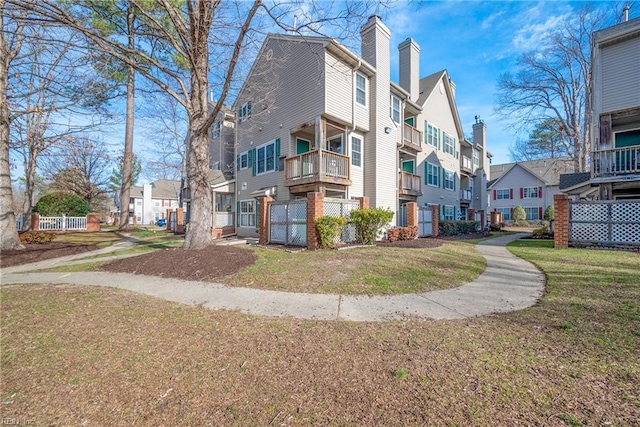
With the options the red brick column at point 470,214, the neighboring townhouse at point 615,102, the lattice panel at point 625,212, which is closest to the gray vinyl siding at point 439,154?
the red brick column at point 470,214

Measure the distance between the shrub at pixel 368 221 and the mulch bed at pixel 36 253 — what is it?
11.6 m

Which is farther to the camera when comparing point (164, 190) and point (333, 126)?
point (164, 190)

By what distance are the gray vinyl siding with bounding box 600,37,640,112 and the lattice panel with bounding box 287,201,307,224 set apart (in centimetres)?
1516

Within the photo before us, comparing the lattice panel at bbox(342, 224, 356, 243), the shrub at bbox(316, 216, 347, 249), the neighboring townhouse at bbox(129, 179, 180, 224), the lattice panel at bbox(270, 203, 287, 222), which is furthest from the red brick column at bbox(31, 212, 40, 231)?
the neighboring townhouse at bbox(129, 179, 180, 224)

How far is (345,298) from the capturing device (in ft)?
16.7

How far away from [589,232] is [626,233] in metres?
0.97

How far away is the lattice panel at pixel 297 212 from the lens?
1071 cm

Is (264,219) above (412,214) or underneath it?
underneath

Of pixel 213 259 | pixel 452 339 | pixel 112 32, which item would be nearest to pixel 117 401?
pixel 452 339

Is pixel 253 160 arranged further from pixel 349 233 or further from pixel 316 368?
pixel 316 368

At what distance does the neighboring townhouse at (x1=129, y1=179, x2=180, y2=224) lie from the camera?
52.2 metres

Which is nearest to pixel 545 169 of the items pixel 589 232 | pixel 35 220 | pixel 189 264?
pixel 589 232

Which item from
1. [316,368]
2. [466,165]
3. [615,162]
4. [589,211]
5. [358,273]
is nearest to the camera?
[316,368]

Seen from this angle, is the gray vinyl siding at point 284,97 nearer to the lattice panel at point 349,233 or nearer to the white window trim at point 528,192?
the lattice panel at point 349,233
